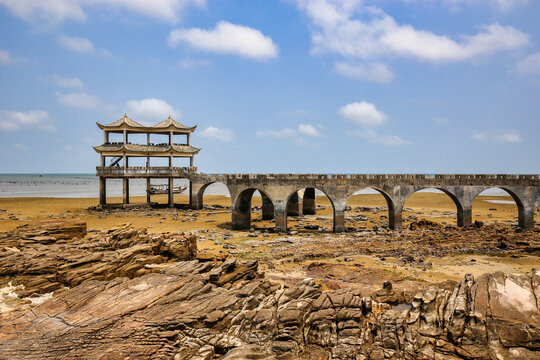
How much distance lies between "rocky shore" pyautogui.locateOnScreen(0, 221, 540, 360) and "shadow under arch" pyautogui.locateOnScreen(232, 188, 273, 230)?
1893 cm

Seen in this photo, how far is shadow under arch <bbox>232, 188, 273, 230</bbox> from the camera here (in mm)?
33406

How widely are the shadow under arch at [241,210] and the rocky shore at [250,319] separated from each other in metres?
18.9

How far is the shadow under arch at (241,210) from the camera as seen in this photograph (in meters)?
33.4

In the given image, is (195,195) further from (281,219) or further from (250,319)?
(250,319)

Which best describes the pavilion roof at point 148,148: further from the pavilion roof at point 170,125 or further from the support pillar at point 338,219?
the support pillar at point 338,219

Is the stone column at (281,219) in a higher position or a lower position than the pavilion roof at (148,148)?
lower

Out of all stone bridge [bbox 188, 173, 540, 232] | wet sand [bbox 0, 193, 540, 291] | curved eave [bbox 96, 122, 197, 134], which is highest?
curved eave [bbox 96, 122, 197, 134]

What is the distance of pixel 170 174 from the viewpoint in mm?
44969

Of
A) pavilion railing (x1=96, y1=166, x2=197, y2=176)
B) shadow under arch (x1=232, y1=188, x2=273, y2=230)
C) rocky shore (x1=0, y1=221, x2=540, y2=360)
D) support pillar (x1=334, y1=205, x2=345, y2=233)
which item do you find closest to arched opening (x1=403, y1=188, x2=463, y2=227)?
support pillar (x1=334, y1=205, x2=345, y2=233)

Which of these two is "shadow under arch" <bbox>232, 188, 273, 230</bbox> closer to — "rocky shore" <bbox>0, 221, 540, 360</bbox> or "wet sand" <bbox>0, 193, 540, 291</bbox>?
→ "wet sand" <bbox>0, 193, 540, 291</bbox>

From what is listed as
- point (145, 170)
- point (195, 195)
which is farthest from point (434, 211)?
point (145, 170)

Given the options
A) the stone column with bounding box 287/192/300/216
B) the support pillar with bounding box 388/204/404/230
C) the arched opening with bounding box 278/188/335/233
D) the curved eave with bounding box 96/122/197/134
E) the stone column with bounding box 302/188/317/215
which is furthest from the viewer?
the stone column with bounding box 302/188/317/215

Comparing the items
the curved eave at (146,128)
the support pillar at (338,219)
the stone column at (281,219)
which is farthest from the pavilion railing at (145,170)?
the support pillar at (338,219)

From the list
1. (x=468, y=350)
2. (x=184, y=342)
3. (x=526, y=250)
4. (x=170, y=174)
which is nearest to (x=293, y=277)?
(x=184, y=342)
